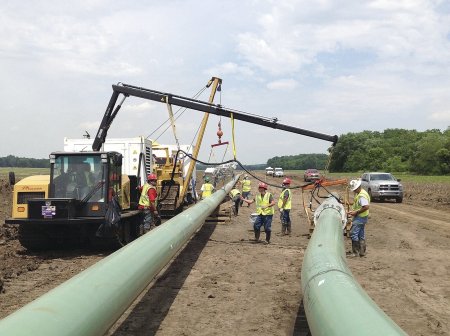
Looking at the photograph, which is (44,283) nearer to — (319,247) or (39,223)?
(39,223)

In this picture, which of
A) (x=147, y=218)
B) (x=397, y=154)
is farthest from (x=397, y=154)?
(x=147, y=218)

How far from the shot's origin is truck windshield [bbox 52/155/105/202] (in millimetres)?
10852

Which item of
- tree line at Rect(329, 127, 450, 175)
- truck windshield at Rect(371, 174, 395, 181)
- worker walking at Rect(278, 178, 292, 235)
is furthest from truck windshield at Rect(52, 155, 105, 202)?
tree line at Rect(329, 127, 450, 175)

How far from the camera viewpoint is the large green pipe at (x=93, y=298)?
10.7 ft

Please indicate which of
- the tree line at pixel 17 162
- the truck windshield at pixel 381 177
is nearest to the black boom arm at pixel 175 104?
the truck windshield at pixel 381 177

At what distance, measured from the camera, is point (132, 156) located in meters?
17.6

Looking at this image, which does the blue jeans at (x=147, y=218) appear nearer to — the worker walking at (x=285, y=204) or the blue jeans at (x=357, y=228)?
the worker walking at (x=285, y=204)

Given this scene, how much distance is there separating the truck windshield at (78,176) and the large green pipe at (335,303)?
5.92 meters

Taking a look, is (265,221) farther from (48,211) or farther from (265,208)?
(48,211)

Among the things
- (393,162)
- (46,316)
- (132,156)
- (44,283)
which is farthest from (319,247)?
(393,162)

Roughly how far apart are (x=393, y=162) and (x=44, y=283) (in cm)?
8312

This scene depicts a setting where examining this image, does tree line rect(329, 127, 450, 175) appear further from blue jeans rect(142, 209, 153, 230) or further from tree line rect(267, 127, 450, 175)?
blue jeans rect(142, 209, 153, 230)

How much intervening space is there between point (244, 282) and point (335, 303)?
4.81 metres

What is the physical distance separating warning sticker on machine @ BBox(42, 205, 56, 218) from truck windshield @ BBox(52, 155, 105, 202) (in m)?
0.60
